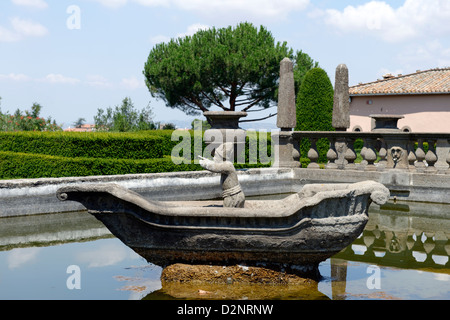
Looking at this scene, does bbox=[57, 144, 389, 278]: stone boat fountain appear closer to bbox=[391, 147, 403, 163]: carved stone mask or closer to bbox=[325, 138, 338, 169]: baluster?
bbox=[391, 147, 403, 163]: carved stone mask

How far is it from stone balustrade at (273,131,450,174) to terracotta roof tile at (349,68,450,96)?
17.6 m

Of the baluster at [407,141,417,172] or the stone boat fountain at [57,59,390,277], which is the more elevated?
the baluster at [407,141,417,172]

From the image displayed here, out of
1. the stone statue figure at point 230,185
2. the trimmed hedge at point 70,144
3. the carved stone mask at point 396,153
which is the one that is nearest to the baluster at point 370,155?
the carved stone mask at point 396,153

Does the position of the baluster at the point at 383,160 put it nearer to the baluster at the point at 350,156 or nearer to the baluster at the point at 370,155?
the baluster at the point at 370,155

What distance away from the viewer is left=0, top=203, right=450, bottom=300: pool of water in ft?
18.8

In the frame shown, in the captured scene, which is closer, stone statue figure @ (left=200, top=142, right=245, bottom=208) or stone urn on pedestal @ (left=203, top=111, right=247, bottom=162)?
stone statue figure @ (left=200, top=142, right=245, bottom=208)

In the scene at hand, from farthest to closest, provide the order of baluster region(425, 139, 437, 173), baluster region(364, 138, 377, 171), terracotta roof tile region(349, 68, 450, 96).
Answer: terracotta roof tile region(349, 68, 450, 96) → baluster region(364, 138, 377, 171) → baluster region(425, 139, 437, 173)

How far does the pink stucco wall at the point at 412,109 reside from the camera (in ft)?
95.6

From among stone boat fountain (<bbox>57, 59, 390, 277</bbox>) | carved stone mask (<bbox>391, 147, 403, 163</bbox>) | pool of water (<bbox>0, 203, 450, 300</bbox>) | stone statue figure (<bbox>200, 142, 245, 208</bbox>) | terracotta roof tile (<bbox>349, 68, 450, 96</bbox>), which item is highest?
terracotta roof tile (<bbox>349, 68, 450, 96</bbox>)

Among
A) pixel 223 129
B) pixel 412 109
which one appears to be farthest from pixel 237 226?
pixel 412 109

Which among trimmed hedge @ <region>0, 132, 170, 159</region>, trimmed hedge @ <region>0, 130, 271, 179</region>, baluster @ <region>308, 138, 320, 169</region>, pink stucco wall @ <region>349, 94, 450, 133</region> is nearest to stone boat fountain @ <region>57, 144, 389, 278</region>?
trimmed hedge @ <region>0, 130, 271, 179</region>

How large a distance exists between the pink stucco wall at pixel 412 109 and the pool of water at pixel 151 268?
69.8 ft

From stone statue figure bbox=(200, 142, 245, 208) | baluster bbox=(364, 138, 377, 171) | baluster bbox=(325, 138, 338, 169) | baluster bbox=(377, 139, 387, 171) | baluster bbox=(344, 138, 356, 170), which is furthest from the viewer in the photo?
baluster bbox=(325, 138, 338, 169)

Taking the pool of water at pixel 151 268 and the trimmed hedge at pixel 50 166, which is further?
the trimmed hedge at pixel 50 166
